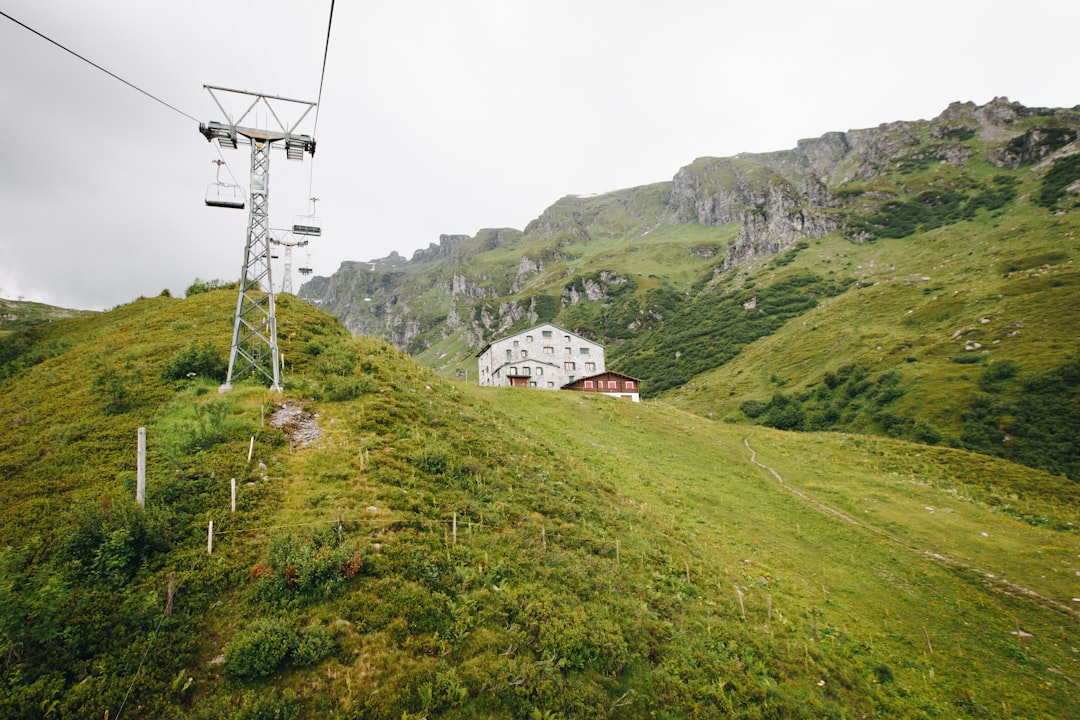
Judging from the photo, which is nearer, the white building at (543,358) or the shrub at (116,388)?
the shrub at (116,388)

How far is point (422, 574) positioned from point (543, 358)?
72.0m

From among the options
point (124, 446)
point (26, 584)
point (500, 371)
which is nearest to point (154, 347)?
point (124, 446)

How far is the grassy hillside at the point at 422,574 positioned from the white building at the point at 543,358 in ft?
168

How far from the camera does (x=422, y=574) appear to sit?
11531 mm

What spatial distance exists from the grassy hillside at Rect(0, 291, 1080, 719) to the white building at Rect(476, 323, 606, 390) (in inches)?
2020

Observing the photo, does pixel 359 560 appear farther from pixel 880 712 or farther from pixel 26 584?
pixel 880 712

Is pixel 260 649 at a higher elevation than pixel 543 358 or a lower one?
lower

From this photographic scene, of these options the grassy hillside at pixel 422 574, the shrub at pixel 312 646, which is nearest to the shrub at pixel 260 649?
the grassy hillside at pixel 422 574

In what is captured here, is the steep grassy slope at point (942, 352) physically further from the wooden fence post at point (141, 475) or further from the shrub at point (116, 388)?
the shrub at point (116, 388)

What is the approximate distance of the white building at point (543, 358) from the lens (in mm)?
80625

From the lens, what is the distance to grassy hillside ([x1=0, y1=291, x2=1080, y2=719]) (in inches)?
335

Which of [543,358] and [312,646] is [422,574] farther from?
[543,358]

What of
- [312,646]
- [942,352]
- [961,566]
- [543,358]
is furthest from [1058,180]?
[312,646]

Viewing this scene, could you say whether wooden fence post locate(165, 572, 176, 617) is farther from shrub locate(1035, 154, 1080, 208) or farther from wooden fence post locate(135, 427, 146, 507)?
shrub locate(1035, 154, 1080, 208)
